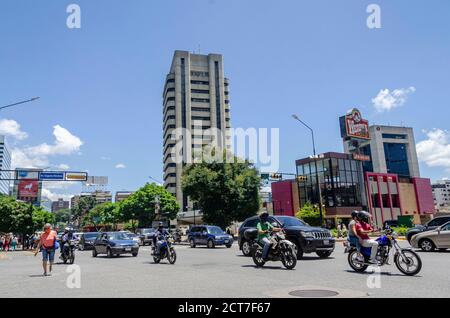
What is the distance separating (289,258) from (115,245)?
1260 centimetres

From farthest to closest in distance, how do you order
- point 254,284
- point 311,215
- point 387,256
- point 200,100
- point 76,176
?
point 200,100 → point 311,215 → point 76,176 → point 387,256 → point 254,284

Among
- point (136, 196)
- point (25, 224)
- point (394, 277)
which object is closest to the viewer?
point (394, 277)

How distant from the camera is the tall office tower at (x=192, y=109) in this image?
113 metres

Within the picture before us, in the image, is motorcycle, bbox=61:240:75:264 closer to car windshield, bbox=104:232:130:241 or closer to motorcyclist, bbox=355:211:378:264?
car windshield, bbox=104:232:130:241

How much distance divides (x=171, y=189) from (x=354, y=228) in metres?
104

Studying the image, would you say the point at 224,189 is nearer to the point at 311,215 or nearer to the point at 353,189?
the point at 311,215

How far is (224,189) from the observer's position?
3894 cm

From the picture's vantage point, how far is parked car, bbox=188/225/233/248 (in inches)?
1059

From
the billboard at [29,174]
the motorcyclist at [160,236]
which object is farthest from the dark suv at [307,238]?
the billboard at [29,174]

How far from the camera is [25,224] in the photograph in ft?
174

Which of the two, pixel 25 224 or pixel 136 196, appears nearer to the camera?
pixel 25 224

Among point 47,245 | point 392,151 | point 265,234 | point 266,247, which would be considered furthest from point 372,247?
point 392,151
